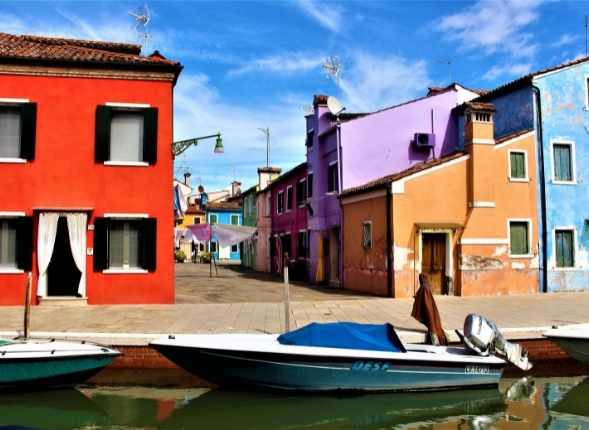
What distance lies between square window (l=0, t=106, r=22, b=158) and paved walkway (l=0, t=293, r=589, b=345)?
417 centimetres

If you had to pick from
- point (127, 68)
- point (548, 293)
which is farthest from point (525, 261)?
point (127, 68)

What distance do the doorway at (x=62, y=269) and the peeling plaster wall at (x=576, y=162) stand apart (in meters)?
14.7

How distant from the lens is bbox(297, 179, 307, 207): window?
85.4 feet

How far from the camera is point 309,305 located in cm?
1516

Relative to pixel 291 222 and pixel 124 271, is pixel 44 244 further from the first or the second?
pixel 291 222

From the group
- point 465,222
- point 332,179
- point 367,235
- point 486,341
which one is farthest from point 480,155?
point 486,341

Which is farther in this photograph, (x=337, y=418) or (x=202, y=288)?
(x=202, y=288)

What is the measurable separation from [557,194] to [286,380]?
45.9 ft

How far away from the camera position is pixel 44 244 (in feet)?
48.4

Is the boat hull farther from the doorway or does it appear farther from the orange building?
the doorway

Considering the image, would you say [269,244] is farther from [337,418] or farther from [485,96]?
[337,418]

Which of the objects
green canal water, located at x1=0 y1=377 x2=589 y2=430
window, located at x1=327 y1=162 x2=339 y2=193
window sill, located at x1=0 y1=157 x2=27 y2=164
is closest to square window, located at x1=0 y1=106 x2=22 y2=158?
window sill, located at x1=0 y1=157 x2=27 y2=164

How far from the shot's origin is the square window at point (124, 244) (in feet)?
50.1

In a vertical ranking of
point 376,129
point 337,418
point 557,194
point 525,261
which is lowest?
point 337,418
